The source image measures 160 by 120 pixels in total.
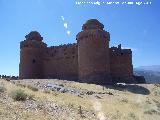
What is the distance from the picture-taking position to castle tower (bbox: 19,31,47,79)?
50.2m

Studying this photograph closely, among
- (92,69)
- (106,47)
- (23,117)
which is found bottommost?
(23,117)

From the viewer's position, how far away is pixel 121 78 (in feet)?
152

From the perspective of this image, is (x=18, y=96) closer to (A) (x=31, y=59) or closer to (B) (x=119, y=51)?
(B) (x=119, y=51)

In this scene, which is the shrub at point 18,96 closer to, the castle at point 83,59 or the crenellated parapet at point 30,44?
the castle at point 83,59

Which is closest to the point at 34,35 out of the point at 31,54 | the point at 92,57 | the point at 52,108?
the point at 31,54

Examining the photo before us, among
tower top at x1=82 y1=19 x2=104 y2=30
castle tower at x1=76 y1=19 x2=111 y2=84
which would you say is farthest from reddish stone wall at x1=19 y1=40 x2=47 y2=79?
castle tower at x1=76 y1=19 x2=111 y2=84

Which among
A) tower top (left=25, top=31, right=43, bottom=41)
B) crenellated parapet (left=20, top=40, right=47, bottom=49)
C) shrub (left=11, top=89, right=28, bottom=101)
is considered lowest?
shrub (left=11, top=89, right=28, bottom=101)

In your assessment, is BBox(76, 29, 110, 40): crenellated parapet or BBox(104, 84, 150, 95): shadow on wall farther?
BBox(76, 29, 110, 40): crenellated parapet

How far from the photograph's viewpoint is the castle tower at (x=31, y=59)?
50.2 metres

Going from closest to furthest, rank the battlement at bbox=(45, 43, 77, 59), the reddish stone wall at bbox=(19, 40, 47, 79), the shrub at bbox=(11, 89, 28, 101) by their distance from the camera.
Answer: the shrub at bbox=(11, 89, 28, 101) < the battlement at bbox=(45, 43, 77, 59) < the reddish stone wall at bbox=(19, 40, 47, 79)

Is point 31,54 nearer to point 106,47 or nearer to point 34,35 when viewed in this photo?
point 34,35

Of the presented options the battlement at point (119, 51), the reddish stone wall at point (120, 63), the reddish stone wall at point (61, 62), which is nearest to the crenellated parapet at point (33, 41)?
the reddish stone wall at point (61, 62)

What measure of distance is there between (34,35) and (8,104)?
38.5 meters

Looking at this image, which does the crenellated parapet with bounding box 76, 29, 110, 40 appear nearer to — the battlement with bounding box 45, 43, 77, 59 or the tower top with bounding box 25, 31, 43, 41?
the battlement with bounding box 45, 43, 77, 59
